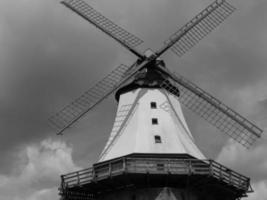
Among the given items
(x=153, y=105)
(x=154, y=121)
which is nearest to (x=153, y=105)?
(x=153, y=105)

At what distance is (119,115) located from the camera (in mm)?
26484

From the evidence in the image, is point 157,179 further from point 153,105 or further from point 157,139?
point 153,105

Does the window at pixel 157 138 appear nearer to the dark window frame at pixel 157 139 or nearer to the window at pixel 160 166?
the dark window frame at pixel 157 139

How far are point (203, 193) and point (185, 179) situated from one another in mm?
1858

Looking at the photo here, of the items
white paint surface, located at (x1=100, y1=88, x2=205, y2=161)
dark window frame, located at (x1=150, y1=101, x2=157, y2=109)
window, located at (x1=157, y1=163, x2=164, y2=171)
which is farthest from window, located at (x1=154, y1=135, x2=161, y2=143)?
dark window frame, located at (x1=150, y1=101, x2=157, y2=109)

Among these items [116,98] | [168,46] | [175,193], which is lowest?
[175,193]

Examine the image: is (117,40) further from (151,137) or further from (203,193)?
(203,193)

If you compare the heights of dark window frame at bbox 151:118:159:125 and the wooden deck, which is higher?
dark window frame at bbox 151:118:159:125

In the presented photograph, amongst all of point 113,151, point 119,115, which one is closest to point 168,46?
point 119,115

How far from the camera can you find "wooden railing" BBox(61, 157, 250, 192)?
2180 centimetres

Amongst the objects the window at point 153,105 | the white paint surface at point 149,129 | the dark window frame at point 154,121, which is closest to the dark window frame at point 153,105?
the window at point 153,105

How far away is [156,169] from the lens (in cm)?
2230

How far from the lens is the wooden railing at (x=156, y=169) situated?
21797 mm

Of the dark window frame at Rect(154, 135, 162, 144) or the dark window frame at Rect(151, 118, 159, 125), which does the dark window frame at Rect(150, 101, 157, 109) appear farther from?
the dark window frame at Rect(154, 135, 162, 144)
